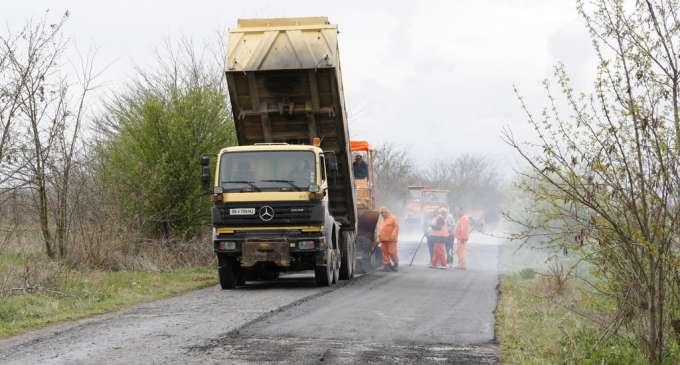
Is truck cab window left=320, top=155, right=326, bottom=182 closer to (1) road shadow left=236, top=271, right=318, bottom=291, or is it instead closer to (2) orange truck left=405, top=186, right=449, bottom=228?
(1) road shadow left=236, top=271, right=318, bottom=291

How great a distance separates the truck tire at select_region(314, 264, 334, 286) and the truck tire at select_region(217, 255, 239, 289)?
1.46 meters

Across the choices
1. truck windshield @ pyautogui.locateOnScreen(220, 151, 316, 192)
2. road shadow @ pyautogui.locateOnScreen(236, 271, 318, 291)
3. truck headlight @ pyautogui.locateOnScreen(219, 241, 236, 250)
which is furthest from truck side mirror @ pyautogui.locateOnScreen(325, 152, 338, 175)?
truck headlight @ pyautogui.locateOnScreen(219, 241, 236, 250)

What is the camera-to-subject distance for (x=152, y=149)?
19.6 m

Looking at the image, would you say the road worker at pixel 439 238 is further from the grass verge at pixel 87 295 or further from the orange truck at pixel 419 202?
the orange truck at pixel 419 202

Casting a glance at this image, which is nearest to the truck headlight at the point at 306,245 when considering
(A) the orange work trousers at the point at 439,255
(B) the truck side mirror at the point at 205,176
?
(B) the truck side mirror at the point at 205,176

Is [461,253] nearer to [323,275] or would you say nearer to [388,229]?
[388,229]

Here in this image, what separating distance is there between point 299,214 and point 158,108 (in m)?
6.67

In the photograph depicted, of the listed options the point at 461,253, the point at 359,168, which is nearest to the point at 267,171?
the point at 359,168

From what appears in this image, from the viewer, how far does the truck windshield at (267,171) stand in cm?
1434

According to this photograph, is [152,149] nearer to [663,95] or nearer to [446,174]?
[663,95]

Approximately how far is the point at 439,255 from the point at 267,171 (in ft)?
42.3

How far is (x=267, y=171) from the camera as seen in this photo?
14469 mm

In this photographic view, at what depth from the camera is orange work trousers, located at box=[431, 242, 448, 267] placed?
2622 cm

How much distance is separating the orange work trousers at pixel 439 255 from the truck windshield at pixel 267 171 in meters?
12.4
